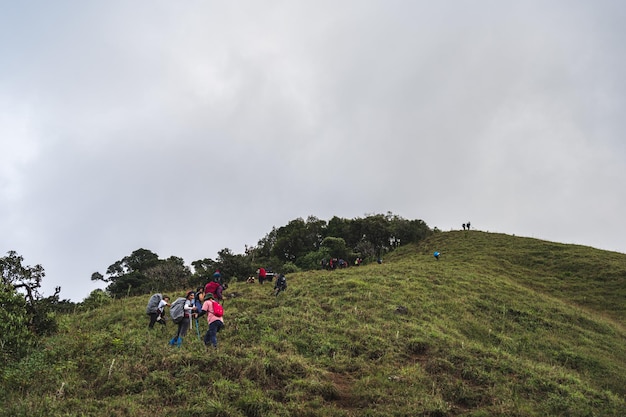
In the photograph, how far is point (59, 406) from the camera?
8867mm

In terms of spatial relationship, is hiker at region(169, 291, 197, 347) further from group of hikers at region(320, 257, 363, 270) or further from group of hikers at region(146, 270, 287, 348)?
group of hikers at region(320, 257, 363, 270)

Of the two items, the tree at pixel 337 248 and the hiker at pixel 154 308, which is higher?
the tree at pixel 337 248

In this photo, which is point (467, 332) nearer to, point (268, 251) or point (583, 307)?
point (583, 307)

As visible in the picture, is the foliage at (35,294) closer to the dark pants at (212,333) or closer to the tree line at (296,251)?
the dark pants at (212,333)

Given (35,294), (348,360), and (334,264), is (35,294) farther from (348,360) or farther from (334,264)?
(334,264)

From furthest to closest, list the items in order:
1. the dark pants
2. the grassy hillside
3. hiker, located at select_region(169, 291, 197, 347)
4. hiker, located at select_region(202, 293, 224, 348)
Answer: hiker, located at select_region(169, 291, 197, 347), hiker, located at select_region(202, 293, 224, 348), the dark pants, the grassy hillside

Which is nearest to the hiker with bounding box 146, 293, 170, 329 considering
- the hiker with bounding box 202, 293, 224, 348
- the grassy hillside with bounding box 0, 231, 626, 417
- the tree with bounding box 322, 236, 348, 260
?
A: the grassy hillside with bounding box 0, 231, 626, 417

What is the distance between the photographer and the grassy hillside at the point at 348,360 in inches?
385

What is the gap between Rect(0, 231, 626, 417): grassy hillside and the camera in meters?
9.79

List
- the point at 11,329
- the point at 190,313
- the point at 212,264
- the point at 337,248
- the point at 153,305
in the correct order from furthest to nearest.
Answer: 1. the point at 337,248
2. the point at 212,264
3. the point at 153,305
4. the point at 190,313
5. the point at 11,329

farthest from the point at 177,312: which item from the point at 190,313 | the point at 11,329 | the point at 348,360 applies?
the point at 348,360

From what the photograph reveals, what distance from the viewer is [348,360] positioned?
13.2m

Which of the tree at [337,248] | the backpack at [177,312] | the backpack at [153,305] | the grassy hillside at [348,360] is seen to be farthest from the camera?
the tree at [337,248]

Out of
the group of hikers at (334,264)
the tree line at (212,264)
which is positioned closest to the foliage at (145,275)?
the tree line at (212,264)
